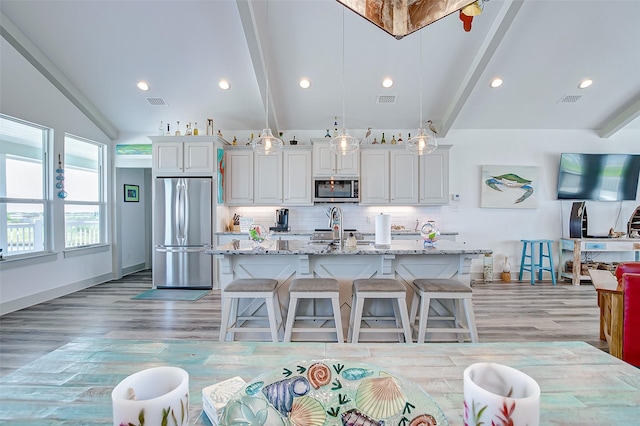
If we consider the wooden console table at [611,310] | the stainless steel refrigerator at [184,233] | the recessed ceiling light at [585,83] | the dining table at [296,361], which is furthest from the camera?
the stainless steel refrigerator at [184,233]

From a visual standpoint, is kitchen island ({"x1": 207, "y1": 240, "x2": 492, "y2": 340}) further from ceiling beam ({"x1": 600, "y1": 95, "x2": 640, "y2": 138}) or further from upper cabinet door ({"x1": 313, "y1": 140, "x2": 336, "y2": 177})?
ceiling beam ({"x1": 600, "y1": 95, "x2": 640, "y2": 138})

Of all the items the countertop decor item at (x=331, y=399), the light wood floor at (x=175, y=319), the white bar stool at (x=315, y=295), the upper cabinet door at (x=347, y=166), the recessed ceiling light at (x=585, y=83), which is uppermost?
the recessed ceiling light at (x=585, y=83)

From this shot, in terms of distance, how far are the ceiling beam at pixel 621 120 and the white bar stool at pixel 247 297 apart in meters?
6.54

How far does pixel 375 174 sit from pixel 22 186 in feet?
16.9

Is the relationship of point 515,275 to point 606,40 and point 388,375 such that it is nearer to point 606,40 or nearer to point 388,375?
point 606,40

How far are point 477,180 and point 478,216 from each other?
678 millimetres

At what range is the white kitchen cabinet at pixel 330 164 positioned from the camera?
512 centimetres

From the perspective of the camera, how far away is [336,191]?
5.16m

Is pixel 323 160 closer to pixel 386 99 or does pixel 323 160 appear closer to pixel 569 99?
pixel 386 99

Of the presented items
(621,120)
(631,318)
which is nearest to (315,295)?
(631,318)

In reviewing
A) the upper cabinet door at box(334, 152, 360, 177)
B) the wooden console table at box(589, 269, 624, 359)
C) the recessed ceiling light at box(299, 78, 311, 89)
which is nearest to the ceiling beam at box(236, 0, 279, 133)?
the recessed ceiling light at box(299, 78, 311, 89)

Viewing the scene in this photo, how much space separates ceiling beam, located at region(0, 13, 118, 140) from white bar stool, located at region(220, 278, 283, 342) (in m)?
4.40

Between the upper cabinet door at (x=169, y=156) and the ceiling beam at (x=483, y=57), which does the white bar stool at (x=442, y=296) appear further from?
the upper cabinet door at (x=169, y=156)

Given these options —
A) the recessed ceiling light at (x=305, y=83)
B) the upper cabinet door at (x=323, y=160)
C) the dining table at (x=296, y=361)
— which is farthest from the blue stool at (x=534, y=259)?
the dining table at (x=296, y=361)
